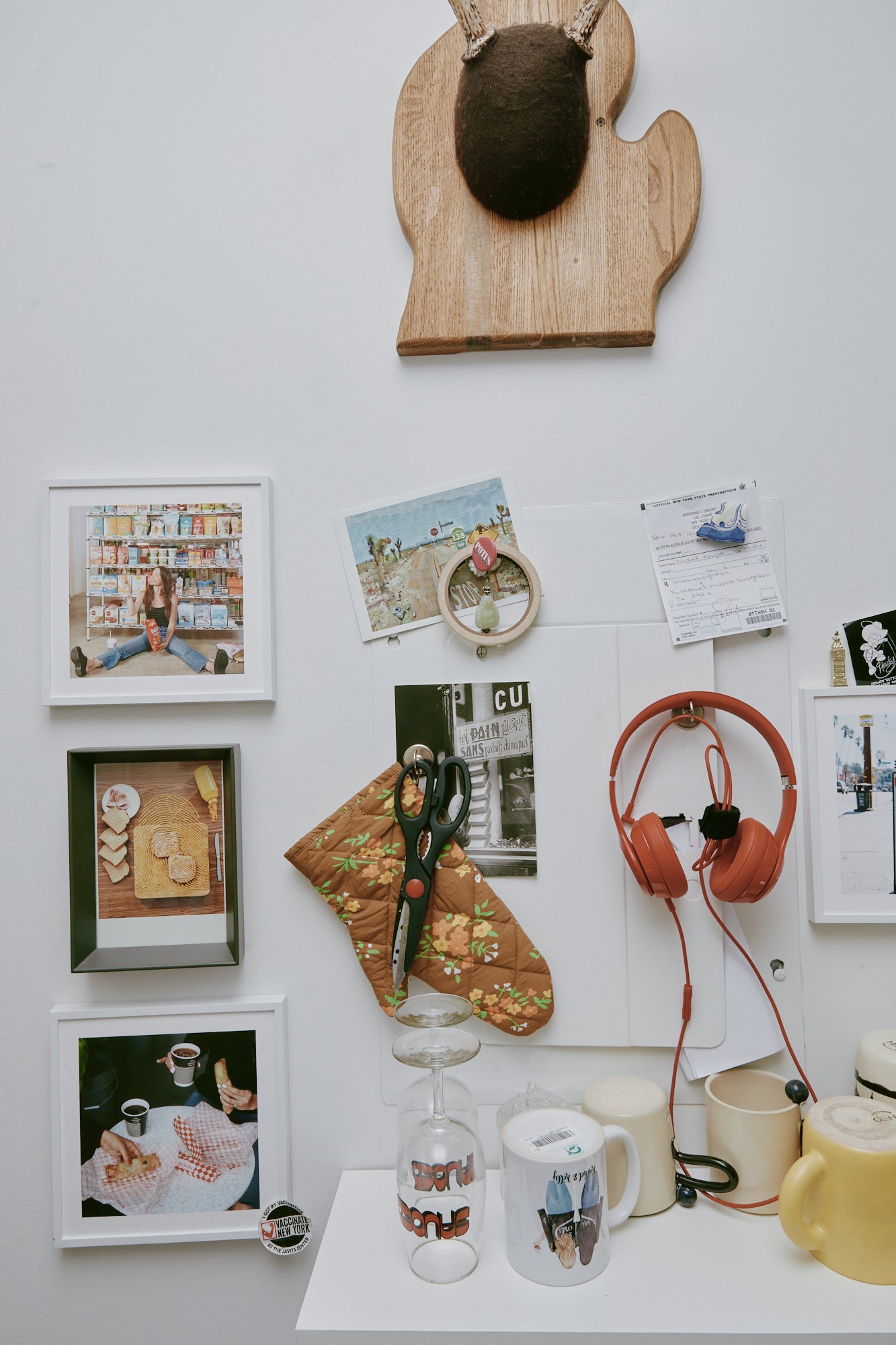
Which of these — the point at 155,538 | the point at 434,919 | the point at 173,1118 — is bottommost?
the point at 173,1118

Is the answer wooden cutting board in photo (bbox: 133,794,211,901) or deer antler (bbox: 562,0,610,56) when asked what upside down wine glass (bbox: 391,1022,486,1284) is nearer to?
wooden cutting board in photo (bbox: 133,794,211,901)

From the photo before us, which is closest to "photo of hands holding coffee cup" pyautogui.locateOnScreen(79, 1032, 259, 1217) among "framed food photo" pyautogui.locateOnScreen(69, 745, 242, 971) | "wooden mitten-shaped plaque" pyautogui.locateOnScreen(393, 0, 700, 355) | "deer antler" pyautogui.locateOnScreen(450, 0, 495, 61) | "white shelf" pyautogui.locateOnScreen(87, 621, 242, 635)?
"framed food photo" pyautogui.locateOnScreen(69, 745, 242, 971)

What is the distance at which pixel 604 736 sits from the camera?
1.00 metres

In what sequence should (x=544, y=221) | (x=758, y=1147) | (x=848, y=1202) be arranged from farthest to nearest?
(x=544, y=221) → (x=758, y=1147) → (x=848, y=1202)

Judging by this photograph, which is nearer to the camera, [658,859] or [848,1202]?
[848,1202]

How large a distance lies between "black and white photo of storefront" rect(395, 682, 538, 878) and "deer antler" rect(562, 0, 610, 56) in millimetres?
707

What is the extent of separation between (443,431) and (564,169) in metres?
0.32

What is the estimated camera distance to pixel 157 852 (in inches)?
39.4

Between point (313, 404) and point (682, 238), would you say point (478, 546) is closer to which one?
point (313, 404)

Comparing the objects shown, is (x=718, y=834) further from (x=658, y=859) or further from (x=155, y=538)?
(x=155, y=538)

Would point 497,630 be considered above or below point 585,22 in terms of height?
below

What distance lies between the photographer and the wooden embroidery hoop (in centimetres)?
97

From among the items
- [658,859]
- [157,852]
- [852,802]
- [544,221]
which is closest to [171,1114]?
[157,852]

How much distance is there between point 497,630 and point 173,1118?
69cm
